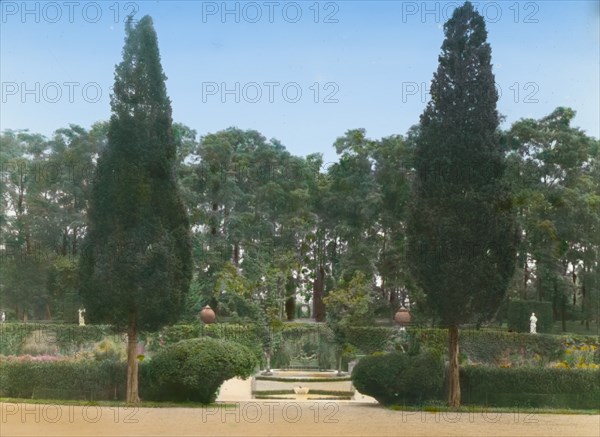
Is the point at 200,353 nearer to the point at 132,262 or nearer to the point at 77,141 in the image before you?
the point at 132,262

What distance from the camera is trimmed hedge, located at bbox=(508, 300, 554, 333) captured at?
30266mm

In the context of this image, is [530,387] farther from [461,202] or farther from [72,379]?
[72,379]

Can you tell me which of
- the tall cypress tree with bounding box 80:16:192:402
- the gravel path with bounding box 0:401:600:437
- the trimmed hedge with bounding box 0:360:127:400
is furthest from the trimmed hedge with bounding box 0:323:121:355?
the gravel path with bounding box 0:401:600:437

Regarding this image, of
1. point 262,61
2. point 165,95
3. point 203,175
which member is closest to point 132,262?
point 165,95

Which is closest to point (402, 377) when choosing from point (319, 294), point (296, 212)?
point (296, 212)

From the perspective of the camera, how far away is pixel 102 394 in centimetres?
1423

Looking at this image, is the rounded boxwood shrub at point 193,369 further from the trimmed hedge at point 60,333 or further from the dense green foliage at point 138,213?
the trimmed hedge at point 60,333

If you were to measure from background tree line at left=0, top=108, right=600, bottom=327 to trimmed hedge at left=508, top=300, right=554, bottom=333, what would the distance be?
2028 mm

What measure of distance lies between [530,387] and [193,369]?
6.32 m

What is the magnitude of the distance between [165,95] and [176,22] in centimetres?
356

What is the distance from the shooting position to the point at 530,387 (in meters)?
14.3

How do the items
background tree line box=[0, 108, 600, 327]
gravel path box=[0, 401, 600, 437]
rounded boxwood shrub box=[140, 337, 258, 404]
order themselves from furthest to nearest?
1. background tree line box=[0, 108, 600, 327]
2. rounded boxwood shrub box=[140, 337, 258, 404]
3. gravel path box=[0, 401, 600, 437]

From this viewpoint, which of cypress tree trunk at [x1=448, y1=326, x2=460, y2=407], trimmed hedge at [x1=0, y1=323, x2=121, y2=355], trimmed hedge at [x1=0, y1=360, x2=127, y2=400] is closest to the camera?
cypress tree trunk at [x1=448, y1=326, x2=460, y2=407]

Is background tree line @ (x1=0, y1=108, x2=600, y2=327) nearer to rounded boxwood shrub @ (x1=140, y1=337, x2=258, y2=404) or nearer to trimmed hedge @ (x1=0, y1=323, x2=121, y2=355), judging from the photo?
trimmed hedge @ (x1=0, y1=323, x2=121, y2=355)
